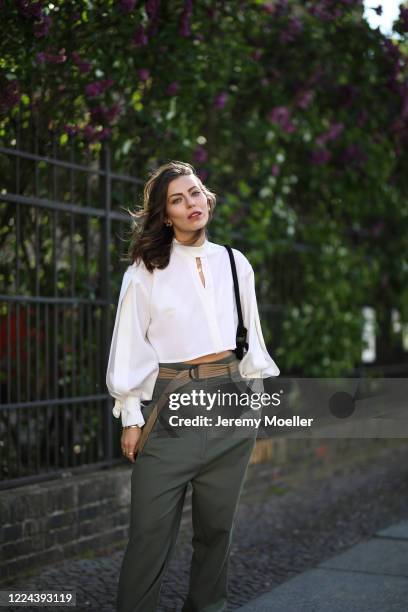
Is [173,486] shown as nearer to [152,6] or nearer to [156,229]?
[156,229]

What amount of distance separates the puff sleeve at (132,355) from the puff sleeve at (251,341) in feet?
1.22

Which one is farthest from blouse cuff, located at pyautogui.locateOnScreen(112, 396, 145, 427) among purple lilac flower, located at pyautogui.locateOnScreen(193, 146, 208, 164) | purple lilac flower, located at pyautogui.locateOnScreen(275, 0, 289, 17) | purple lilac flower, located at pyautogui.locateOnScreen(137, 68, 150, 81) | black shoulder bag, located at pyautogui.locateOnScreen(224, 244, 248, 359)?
purple lilac flower, located at pyautogui.locateOnScreen(275, 0, 289, 17)

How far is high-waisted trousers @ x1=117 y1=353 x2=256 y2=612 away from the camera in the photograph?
3529 mm

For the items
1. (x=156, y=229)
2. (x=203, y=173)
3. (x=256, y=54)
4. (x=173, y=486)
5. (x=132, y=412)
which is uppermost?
(x=256, y=54)

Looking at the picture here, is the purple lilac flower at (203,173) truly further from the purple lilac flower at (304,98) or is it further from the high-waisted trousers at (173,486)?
the high-waisted trousers at (173,486)

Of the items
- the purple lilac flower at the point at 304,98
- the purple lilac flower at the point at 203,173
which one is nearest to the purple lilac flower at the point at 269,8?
the purple lilac flower at the point at 304,98

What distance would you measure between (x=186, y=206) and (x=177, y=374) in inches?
25.5

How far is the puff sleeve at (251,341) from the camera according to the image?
3691 millimetres

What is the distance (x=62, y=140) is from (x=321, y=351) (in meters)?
3.51

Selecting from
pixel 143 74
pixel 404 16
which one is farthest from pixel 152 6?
pixel 404 16

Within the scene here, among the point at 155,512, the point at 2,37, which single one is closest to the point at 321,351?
the point at 2,37

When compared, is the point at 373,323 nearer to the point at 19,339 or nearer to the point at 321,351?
the point at 321,351

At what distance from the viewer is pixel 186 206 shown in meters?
3.64

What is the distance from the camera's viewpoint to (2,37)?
4883mm
